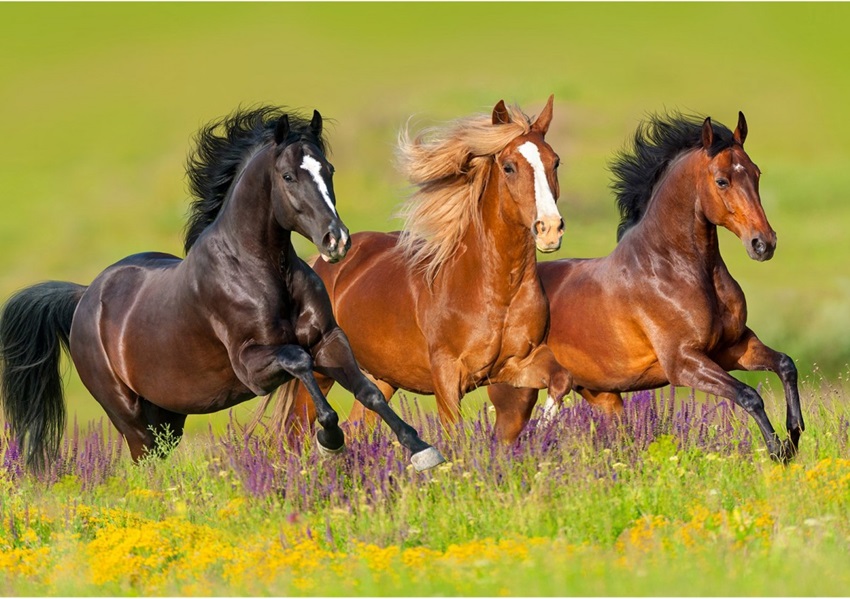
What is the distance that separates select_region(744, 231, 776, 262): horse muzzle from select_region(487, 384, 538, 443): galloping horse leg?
153cm

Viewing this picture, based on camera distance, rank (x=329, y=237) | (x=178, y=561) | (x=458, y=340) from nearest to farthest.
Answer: (x=178, y=561) → (x=329, y=237) → (x=458, y=340)

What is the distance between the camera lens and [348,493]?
287 inches

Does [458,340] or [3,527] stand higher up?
[458,340]

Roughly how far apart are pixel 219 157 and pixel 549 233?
2151 millimetres

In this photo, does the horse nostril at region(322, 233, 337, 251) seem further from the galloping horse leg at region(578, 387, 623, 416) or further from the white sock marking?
the galloping horse leg at region(578, 387, 623, 416)

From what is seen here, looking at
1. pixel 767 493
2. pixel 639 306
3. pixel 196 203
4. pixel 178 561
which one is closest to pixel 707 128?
pixel 639 306

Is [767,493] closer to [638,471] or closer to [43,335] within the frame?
[638,471]

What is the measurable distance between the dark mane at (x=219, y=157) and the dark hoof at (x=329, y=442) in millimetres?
1778

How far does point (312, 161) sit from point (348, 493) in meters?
1.75

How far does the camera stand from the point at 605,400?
9656 mm

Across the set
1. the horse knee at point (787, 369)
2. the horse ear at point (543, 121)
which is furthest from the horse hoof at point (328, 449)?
the horse knee at point (787, 369)

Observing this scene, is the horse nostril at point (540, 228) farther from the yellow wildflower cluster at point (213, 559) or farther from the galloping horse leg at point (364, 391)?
the yellow wildflower cluster at point (213, 559)

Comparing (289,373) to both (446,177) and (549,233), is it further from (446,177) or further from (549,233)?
(446,177)

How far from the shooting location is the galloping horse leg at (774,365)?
26.6 ft
